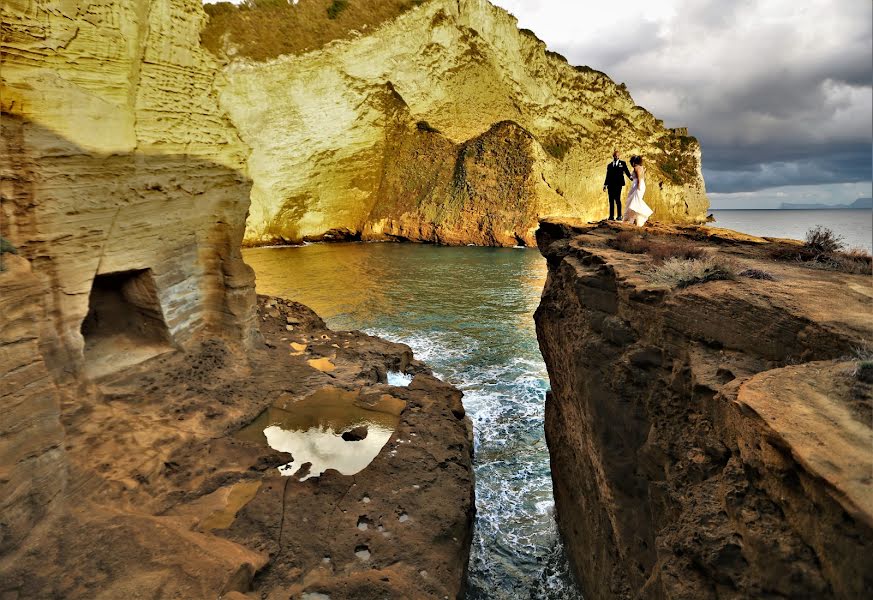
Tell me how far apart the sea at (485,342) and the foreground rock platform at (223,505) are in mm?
1303

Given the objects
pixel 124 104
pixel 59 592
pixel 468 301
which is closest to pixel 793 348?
pixel 59 592

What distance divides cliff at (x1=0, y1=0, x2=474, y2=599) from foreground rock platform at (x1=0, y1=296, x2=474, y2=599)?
3cm

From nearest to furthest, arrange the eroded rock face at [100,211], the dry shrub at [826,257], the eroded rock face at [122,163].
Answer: the eroded rock face at [100,211], the dry shrub at [826,257], the eroded rock face at [122,163]

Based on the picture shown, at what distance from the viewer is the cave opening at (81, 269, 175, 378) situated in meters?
7.28

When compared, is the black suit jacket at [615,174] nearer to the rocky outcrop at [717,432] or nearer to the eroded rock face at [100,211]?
the rocky outcrop at [717,432]

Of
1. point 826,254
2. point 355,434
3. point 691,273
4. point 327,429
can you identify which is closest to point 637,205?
point 826,254

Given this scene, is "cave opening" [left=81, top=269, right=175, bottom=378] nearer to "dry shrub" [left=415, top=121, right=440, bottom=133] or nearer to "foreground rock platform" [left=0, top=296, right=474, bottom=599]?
"foreground rock platform" [left=0, top=296, right=474, bottom=599]

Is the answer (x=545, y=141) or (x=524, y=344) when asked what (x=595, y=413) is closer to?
(x=524, y=344)

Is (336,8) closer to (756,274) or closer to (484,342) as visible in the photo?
(484,342)

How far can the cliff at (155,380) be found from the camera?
14.4ft

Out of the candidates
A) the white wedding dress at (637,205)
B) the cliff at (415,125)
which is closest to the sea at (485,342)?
the white wedding dress at (637,205)

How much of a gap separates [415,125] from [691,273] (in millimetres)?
39759

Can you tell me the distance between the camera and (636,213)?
10.2 meters

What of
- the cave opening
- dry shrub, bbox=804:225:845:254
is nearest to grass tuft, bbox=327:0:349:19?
the cave opening
